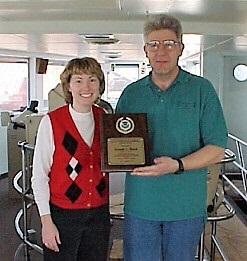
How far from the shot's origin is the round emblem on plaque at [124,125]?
178 cm

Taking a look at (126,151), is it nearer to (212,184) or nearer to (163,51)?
(163,51)

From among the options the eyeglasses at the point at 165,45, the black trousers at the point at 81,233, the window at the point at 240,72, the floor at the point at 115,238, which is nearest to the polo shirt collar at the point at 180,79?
the eyeglasses at the point at 165,45

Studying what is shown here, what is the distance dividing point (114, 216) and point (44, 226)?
58 cm

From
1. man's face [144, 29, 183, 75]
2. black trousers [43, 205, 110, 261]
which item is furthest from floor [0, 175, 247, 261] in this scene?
man's face [144, 29, 183, 75]

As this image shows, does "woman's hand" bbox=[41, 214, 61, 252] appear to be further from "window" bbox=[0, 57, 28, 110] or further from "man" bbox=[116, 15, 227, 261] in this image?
"window" bbox=[0, 57, 28, 110]

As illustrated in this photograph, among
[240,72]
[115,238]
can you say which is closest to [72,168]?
[115,238]

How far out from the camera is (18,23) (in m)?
4.17

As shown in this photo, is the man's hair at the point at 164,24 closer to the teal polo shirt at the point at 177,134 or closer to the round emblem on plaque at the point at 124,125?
the teal polo shirt at the point at 177,134

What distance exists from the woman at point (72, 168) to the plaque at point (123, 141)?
103 mm

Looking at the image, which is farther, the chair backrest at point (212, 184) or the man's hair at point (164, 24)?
the chair backrest at point (212, 184)

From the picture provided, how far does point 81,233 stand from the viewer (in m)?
1.90

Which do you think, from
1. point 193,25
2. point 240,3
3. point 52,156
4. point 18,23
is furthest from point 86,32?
point 52,156

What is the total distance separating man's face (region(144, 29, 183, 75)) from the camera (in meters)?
1.72

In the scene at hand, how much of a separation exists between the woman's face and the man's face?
256 mm
